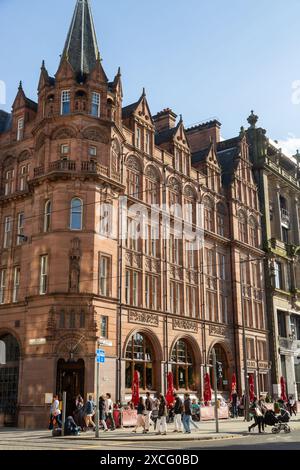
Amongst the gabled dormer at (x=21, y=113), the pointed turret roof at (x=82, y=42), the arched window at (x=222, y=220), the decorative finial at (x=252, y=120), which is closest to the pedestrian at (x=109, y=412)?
the gabled dormer at (x=21, y=113)

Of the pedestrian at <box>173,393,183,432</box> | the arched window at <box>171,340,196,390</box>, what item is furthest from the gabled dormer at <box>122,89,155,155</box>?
the pedestrian at <box>173,393,183,432</box>

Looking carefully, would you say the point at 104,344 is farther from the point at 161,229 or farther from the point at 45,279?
the point at 161,229

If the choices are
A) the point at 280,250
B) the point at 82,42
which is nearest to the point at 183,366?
the point at 280,250

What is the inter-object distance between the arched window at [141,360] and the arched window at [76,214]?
8.92 meters

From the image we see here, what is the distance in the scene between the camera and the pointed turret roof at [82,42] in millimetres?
40031

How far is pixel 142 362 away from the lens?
39.9m

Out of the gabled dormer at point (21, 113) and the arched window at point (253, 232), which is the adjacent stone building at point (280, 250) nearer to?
the arched window at point (253, 232)

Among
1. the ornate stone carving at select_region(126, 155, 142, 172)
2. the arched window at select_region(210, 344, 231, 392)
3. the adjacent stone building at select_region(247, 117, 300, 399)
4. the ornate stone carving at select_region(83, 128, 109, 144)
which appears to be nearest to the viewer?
the ornate stone carving at select_region(83, 128, 109, 144)

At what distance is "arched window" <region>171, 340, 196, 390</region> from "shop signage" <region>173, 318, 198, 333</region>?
1.16 meters

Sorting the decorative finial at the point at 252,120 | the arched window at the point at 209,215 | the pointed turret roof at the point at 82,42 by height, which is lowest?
the arched window at the point at 209,215

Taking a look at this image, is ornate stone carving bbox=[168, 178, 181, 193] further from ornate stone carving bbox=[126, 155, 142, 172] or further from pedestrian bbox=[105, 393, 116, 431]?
pedestrian bbox=[105, 393, 116, 431]

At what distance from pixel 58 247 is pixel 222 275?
833 inches

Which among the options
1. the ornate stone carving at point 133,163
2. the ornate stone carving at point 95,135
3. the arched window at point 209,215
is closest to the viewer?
the ornate stone carving at point 95,135

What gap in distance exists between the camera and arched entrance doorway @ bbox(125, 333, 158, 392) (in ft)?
126
